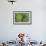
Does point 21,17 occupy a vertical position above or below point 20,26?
above

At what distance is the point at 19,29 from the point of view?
528 cm

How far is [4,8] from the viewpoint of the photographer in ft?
17.4

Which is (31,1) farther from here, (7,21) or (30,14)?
(7,21)

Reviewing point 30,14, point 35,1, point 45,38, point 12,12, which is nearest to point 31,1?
point 35,1

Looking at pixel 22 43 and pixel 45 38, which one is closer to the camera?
pixel 22 43

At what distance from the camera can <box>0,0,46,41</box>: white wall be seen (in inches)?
207

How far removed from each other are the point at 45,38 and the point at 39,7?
3.99 ft

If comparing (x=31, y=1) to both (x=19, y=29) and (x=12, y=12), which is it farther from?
(x=19, y=29)

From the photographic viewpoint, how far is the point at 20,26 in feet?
17.4

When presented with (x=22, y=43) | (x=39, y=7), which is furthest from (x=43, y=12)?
(x=22, y=43)

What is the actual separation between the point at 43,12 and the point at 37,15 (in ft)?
0.88

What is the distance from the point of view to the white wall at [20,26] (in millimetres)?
5266

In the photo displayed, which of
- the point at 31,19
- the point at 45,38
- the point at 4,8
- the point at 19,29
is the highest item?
the point at 4,8

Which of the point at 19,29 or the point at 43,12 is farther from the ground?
the point at 43,12
